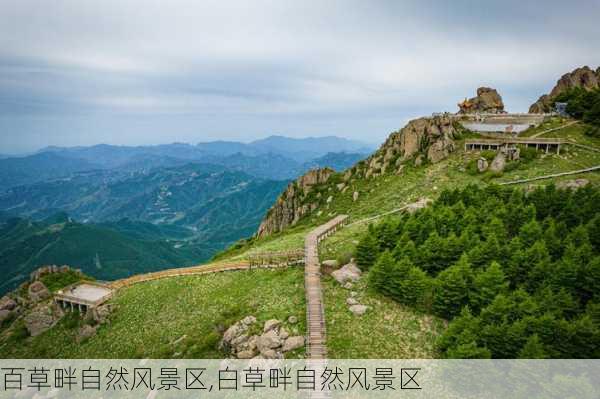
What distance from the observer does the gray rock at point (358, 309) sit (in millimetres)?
26892

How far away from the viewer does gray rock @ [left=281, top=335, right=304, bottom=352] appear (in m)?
24.2

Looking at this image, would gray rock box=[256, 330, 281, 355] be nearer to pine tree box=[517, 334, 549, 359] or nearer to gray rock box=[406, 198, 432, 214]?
pine tree box=[517, 334, 549, 359]

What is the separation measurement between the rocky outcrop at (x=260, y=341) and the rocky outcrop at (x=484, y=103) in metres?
81.4

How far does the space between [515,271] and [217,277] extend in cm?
2773

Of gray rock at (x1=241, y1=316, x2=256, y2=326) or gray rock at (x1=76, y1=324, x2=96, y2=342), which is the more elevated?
gray rock at (x1=241, y1=316, x2=256, y2=326)

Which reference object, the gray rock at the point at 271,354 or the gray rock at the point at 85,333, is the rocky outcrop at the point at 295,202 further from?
the gray rock at the point at 271,354

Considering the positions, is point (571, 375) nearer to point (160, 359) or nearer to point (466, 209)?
point (466, 209)

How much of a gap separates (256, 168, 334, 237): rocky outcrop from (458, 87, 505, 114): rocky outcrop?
3700 cm

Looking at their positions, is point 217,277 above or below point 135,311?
above

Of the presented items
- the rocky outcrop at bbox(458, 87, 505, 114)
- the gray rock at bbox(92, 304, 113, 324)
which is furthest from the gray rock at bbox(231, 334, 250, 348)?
the rocky outcrop at bbox(458, 87, 505, 114)

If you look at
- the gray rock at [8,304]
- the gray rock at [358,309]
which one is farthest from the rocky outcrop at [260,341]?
the gray rock at [8,304]

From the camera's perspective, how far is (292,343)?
2442 centimetres

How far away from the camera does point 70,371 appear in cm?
3684

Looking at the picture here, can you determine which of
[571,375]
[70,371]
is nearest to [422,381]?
[571,375]
